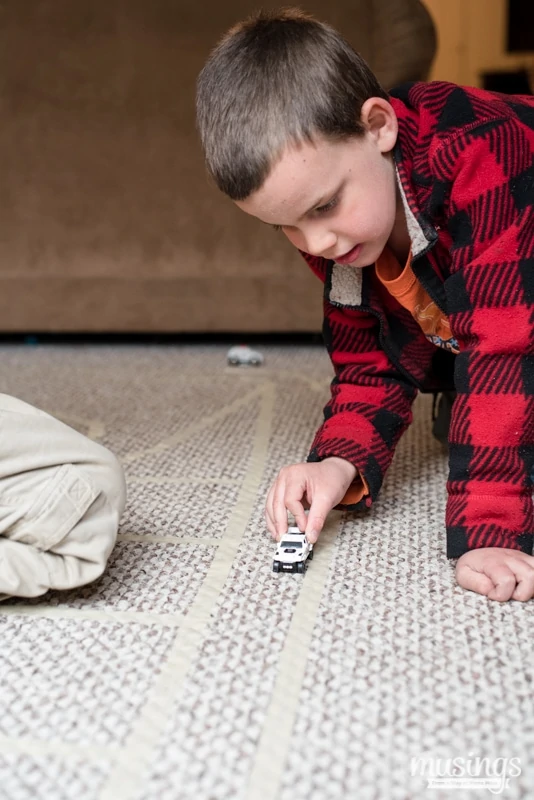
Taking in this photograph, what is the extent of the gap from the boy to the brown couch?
2.93 ft

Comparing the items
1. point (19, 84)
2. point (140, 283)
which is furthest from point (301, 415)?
point (19, 84)

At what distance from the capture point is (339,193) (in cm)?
66

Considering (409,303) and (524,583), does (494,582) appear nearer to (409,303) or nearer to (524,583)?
(524,583)

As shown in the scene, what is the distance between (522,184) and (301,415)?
53cm

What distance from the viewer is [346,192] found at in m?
0.66

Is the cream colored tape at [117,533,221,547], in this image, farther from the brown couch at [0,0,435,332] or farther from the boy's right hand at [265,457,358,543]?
the brown couch at [0,0,435,332]

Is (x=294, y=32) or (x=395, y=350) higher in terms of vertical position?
(x=294, y=32)

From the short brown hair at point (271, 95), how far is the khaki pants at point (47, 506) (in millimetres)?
249

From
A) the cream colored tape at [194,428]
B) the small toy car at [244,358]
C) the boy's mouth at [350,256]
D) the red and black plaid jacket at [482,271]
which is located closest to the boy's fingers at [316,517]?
the red and black plaid jacket at [482,271]

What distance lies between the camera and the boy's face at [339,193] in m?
A: 0.64

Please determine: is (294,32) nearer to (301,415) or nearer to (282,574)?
(282,574)

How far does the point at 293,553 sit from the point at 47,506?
0.20m

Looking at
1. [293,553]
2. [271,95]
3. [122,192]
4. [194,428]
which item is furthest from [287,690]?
[122,192]

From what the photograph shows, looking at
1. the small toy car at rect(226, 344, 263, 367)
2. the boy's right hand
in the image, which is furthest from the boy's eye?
the small toy car at rect(226, 344, 263, 367)
